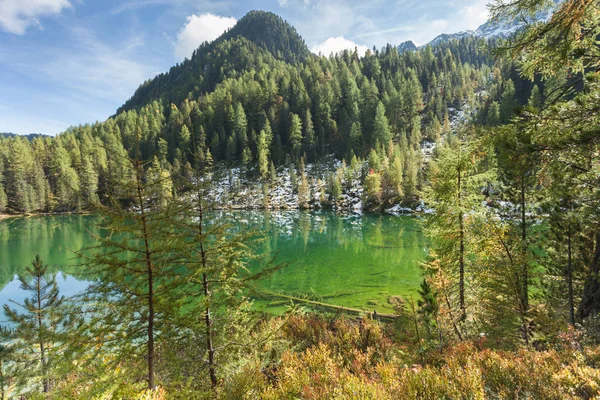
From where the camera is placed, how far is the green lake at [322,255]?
19.5m

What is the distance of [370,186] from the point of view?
66.3 meters

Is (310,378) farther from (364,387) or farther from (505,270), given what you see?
A: (505,270)

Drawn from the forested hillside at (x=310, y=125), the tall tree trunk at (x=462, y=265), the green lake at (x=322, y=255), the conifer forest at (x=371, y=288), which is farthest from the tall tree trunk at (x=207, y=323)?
the forested hillside at (x=310, y=125)

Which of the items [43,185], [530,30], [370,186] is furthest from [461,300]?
[43,185]

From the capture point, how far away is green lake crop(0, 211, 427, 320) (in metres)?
19.5

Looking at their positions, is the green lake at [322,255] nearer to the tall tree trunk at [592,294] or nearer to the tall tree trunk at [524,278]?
the tall tree trunk at [524,278]

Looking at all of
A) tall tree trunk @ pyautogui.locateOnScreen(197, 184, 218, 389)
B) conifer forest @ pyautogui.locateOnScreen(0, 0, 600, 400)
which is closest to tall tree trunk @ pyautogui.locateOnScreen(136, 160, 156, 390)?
conifer forest @ pyautogui.locateOnScreen(0, 0, 600, 400)

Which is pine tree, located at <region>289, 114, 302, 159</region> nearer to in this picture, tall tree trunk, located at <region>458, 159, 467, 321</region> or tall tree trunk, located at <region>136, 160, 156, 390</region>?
tall tree trunk, located at <region>458, 159, 467, 321</region>

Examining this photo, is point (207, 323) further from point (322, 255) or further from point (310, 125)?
point (310, 125)

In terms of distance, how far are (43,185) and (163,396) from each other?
340 feet

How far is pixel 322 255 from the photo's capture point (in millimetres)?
30969

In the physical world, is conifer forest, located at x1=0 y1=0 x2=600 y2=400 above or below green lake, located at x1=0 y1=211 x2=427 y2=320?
above

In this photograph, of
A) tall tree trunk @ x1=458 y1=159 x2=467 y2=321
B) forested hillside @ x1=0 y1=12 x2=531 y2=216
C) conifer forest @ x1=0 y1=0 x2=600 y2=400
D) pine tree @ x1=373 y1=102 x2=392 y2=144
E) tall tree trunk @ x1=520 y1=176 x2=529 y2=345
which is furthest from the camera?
pine tree @ x1=373 y1=102 x2=392 y2=144

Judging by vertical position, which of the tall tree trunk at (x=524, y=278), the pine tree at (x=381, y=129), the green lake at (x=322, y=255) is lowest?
the green lake at (x=322, y=255)
